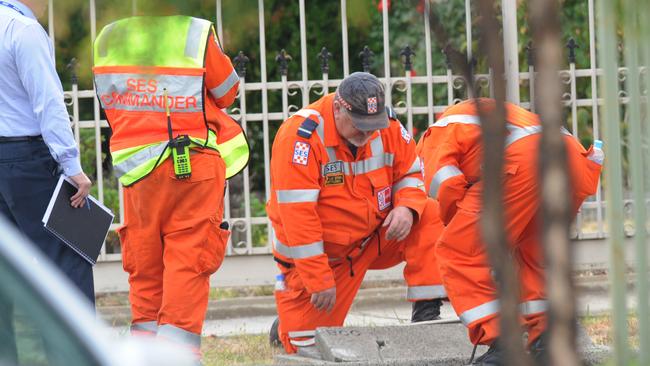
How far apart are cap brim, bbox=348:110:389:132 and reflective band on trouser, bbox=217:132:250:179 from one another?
0.51 m

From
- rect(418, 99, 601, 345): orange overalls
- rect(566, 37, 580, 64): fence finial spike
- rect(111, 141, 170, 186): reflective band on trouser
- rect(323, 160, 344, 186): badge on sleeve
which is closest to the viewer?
rect(418, 99, 601, 345): orange overalls

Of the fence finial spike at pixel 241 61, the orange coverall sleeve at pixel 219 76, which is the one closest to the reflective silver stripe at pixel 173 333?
the orange coverall sleeve at pixel 219 76

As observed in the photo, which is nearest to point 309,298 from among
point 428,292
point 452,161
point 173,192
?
point 428,292

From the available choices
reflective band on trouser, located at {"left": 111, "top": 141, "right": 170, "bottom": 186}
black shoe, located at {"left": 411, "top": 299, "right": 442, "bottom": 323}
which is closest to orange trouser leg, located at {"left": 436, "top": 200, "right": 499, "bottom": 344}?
black shoe, located at {"left": 411, "top": 299, "right": 442, "bottom": 323}

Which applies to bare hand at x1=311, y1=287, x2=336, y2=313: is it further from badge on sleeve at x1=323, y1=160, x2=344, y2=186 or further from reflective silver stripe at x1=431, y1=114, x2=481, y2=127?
reflective silver stripe at x1=431, y1=114, x2=481, y2=127

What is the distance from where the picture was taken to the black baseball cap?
538 cm

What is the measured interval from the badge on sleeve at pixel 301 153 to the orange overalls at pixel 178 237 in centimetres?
41

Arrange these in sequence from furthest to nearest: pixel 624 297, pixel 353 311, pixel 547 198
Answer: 1. pixel 353 311
2. pixel 624 297
3. pixel 547 198

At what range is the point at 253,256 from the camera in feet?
24.0

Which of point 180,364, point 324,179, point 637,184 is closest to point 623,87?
point 324,179

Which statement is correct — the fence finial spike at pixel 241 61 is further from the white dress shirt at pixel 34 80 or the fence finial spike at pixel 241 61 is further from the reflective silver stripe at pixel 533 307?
the reflective silver stripe at pixel 533 307

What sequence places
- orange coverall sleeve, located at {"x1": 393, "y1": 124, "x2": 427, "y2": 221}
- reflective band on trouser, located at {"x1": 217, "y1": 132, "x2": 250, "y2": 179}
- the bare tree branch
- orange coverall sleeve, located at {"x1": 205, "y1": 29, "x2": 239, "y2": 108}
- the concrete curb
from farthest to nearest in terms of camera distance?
the concrete curb < orange coverall sleeve, located at {"x1": 393, "y1": 124, "x2": 427, "y2": 221} < reflective band on trouser, located at {"x1": 217, "y1": 132, "x2": 250, "y2": 179} < orange coverall sleeve, located at {"x1": 205, "y1": 29, "x2": 239, "y2": 108} < the bare tree branch

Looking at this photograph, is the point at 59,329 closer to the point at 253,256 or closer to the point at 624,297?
the point at 624,297

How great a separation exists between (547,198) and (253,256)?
230 inches
